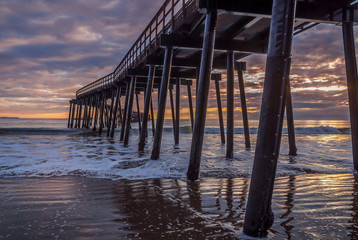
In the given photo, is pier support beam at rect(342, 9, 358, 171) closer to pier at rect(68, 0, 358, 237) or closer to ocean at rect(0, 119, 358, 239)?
pier at rect(68, 0, 358, 237)

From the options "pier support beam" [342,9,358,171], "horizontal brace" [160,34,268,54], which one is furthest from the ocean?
"horizontal brace" [160,34,268,54]

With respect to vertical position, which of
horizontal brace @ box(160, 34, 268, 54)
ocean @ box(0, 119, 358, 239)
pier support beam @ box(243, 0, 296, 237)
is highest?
horizontal brace @ box(160, 34, 268, 54)

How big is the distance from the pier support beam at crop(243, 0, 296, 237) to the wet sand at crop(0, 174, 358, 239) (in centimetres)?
43

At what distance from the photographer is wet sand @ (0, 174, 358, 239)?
2729 millimetres

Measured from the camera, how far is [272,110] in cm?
246

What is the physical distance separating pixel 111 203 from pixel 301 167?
542cm

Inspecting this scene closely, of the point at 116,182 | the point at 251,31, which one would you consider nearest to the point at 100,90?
the point at 251,31

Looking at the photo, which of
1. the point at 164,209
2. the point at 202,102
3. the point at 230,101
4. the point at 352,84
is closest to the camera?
the point at 164,209

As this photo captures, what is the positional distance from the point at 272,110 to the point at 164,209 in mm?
1934

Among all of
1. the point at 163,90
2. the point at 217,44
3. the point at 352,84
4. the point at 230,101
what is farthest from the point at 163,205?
the point at 217,44

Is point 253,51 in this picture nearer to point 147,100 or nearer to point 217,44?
point 217,44

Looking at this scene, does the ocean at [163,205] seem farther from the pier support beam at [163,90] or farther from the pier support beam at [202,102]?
the pier support beam at [163,90]

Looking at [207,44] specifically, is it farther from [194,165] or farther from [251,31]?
[251,31]

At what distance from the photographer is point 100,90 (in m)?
24.8
